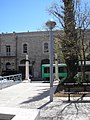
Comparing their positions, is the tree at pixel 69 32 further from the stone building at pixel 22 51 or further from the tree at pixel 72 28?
the stone building at pixel 22 51

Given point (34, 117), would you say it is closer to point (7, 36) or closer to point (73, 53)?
point (73, 53)

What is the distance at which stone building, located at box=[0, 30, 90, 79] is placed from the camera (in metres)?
46.6

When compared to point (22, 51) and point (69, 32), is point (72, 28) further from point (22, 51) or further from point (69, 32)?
point (22, 51)

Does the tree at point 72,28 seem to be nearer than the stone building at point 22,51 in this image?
Result: Yes

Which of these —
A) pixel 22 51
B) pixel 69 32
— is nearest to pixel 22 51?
pixel 22 51

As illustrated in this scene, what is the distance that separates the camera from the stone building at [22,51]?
46.6 m

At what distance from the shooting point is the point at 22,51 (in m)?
47.6

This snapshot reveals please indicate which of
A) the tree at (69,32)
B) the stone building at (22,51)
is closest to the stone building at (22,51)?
the stone building at (22,51)

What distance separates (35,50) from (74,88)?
31.2 meters

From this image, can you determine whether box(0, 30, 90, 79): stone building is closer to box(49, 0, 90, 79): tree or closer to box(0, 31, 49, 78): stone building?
box(0, 31, 49, 78): stone building

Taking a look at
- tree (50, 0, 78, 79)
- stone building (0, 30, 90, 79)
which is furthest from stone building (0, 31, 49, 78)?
tree (50, 0, 78, 79)

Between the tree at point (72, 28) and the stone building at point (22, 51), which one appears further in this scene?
the stone building at point (22, 51)

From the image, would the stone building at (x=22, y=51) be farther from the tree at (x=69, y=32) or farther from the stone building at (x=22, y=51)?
the tree at (x=69, y=32)

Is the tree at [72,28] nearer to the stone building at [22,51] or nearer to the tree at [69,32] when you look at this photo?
the tree at [69,32]
